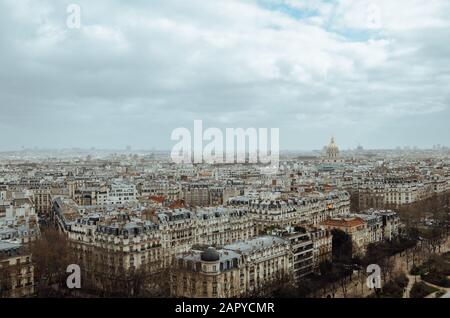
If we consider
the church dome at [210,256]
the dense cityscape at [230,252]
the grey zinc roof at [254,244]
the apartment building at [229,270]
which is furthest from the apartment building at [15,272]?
the grey zinc roof at [254,244]

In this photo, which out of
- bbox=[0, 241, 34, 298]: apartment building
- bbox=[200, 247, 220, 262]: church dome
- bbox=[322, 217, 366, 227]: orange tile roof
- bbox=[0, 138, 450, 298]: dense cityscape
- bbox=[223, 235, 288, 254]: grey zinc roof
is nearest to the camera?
bbox=[200, 247, 220, 262]: church dome

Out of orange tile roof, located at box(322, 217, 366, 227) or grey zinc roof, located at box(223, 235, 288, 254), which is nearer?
grey zinc roof, located at box(223, 235, 288, 254)

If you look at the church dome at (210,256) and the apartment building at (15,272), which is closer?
the church dome at (210,256)

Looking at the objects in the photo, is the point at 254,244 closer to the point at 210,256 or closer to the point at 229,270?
the point at 229,270

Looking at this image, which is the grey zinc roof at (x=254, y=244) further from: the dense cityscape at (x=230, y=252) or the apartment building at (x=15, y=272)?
the apartment building at (x=15, y=272)

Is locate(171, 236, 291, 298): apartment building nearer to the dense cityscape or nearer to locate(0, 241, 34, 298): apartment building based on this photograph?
the dense cityscape

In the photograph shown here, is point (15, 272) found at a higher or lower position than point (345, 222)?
lower

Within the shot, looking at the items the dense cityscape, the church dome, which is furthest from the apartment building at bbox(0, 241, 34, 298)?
the church dome

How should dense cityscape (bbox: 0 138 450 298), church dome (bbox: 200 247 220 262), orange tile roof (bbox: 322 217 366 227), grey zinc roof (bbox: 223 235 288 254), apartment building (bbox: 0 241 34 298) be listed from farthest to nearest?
1. orange tile roof (bbox: 322 217 366 227)
2. grey zinc roof (bbox: 223 235 288 254)
3. dense cityscape (bbox: 0 138 450 298)
4. apartment building (bbox: 0 241 34 298)
5. church dome (bbox: 200 247 220 262)

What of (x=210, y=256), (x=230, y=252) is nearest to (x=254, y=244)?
(x=230, y=252)

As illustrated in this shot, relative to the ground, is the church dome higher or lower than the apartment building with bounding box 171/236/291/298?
higher
